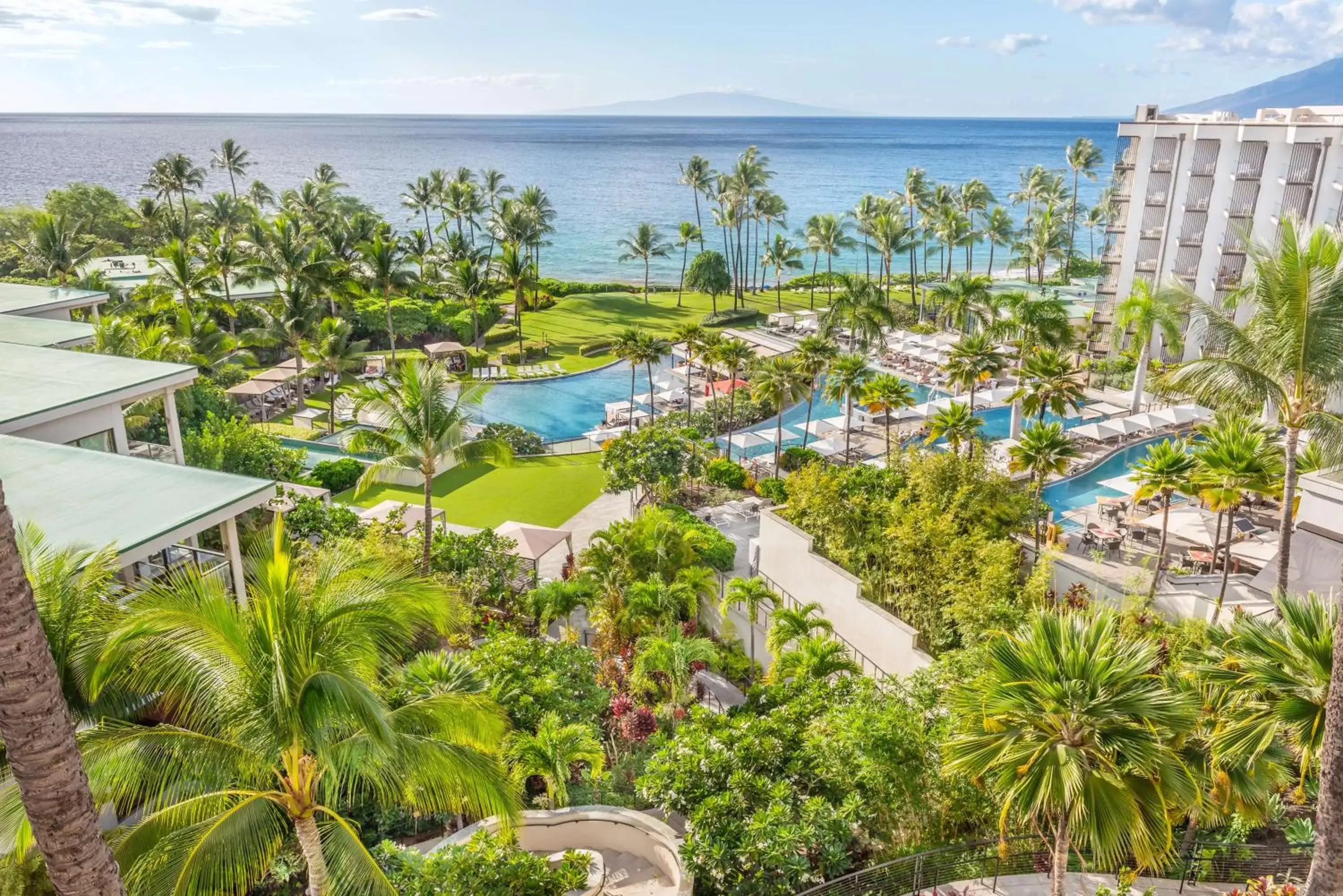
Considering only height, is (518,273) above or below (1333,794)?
below

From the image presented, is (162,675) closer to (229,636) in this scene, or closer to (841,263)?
(229,636)

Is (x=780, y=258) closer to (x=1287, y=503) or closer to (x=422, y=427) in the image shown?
(x=422, y=427)

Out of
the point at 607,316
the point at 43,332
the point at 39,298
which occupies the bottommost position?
the point at 607,316

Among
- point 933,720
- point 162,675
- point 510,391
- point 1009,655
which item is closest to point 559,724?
point 933,720

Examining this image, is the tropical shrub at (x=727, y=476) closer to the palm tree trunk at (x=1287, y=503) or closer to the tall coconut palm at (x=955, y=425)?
the tall coconut palm at (x=955, y=425)

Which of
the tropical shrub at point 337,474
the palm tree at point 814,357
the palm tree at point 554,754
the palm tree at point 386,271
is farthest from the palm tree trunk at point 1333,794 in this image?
the palm tree at point 386,271

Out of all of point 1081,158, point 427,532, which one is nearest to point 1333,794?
point 427,532
